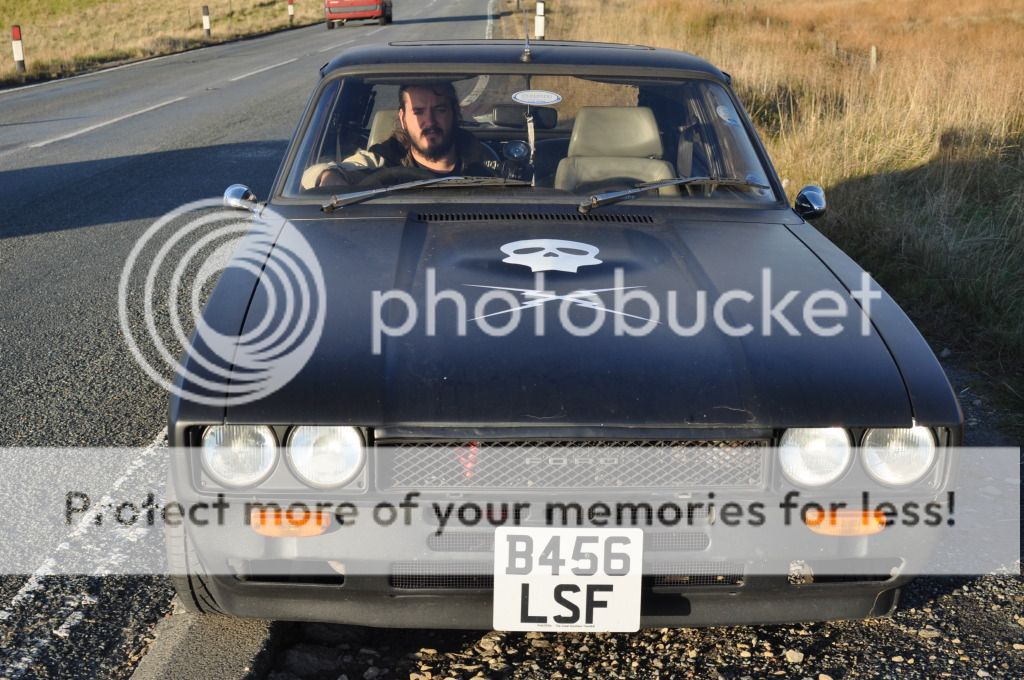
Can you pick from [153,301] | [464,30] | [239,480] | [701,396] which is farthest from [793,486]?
[464,30]

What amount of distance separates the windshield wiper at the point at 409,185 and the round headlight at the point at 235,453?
4.44 feet

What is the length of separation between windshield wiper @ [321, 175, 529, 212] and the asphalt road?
4.12ft

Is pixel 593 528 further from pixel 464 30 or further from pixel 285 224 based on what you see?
Result: pixel 464 30

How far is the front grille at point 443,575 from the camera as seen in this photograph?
92.9 inches

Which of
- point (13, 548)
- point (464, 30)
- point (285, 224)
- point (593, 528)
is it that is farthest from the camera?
point (464, 30)

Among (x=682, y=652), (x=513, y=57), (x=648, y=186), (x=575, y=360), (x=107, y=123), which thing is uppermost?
(x=513, y=57)

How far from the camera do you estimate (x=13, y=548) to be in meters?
3.25

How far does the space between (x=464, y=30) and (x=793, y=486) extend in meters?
28.6

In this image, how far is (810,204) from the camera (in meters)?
3.82

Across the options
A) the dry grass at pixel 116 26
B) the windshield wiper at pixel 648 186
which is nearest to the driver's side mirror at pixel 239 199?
the windshield wiper at pixel 648 186

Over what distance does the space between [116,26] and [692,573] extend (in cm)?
4148

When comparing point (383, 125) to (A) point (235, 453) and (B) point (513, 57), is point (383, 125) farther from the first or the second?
(A) point (235, 453)

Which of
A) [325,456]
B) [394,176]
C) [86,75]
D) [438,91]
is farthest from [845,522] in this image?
[86,75]

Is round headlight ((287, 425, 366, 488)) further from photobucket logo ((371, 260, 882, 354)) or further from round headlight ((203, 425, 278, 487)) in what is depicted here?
photobucket logo ((371, 260, 882, 354))
